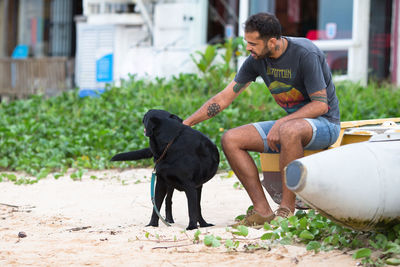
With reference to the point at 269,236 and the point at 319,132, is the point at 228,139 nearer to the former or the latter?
the point at 319,132

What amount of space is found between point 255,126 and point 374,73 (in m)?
6.25

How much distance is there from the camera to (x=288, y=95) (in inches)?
169

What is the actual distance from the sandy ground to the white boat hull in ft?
0.81

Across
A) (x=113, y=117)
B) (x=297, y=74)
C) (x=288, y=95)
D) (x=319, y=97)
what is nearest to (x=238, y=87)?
(x=288, y=95)

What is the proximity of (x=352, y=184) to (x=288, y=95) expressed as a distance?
55.7 inches

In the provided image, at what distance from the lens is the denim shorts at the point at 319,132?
13.4 feet

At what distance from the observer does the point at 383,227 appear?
10.5ft

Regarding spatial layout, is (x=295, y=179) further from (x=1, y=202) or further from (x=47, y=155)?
(x=47, y=155)

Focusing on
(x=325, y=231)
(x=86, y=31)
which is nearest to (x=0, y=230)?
(x=325, y=231)

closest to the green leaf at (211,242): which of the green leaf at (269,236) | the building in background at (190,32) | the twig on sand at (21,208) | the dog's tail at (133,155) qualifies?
the green leaf at (269,236)

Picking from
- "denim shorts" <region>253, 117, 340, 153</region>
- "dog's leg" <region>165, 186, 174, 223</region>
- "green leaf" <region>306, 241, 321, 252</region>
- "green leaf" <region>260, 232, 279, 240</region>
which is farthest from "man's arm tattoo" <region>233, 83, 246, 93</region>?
"green leaf" <region>306, 241, 321, 252</region>

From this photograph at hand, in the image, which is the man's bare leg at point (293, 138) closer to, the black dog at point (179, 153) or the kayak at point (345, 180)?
the black dog at point (179, 153)

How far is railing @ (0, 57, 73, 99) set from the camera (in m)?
12.7

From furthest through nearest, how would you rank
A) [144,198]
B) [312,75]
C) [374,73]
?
[374,73]
[144,198]
[312,75]
